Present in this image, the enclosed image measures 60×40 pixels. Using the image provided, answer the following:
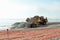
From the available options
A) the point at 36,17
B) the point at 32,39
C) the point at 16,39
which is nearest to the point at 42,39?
the point at 32,39

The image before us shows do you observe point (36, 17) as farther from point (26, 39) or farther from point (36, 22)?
point (26, 39)

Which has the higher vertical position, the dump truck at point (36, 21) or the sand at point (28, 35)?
the dump truck at point (36, 21)

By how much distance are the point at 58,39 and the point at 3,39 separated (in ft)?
9.79

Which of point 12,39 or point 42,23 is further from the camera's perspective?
point 42,23

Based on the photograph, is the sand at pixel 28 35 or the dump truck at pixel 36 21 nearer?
the sand at pixel 28 35

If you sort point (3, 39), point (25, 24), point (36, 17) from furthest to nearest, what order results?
point (36, 17) → point (25, 24) → point (3, 39)

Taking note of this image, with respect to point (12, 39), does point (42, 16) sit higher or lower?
higher

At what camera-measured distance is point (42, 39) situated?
383 inches

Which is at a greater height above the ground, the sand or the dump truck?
the dump truck

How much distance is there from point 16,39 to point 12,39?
219mm

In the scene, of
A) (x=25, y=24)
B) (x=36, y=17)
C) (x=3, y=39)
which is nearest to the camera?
(x=3, y=39)

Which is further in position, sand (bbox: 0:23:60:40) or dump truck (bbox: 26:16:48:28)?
dump truck (bbox: 26:16:48:28)

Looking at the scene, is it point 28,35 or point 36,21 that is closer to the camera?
point 28,35

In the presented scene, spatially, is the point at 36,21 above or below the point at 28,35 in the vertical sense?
above
